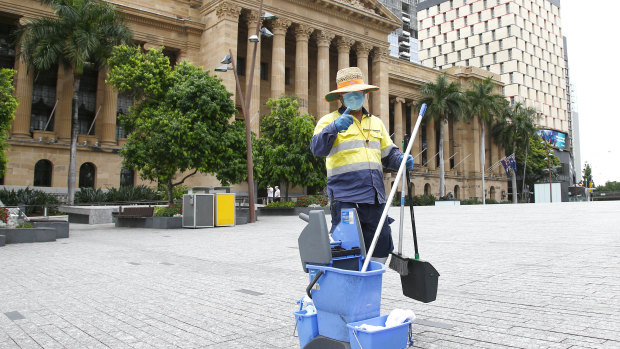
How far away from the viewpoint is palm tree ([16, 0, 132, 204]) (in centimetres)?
2320

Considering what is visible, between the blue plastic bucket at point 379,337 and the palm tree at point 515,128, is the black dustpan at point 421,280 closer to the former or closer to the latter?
the blue plastic bucket at point 379,337

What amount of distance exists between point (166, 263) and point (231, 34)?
3060 centimetres

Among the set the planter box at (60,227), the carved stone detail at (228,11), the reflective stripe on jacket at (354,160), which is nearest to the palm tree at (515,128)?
the carved stone detail at (228,11)

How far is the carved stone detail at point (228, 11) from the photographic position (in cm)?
3544

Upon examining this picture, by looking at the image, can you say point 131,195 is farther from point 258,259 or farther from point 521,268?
point 521,268

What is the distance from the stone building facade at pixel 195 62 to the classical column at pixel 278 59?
0.09 metres

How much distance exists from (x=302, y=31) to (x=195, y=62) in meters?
9.83

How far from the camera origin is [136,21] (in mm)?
35844

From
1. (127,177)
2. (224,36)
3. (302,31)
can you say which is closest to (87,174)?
(127,177)

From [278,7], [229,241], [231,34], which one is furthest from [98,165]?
[229,241]

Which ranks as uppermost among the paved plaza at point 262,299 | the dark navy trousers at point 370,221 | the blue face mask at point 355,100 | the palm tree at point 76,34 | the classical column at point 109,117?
the palm tree at point 76,34

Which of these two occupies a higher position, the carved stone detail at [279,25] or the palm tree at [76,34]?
the carved stone detail at [279,25]

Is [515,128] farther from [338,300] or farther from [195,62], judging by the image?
[338,300]

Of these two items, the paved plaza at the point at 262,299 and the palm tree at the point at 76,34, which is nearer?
the paved plaza at the point at 262,299
